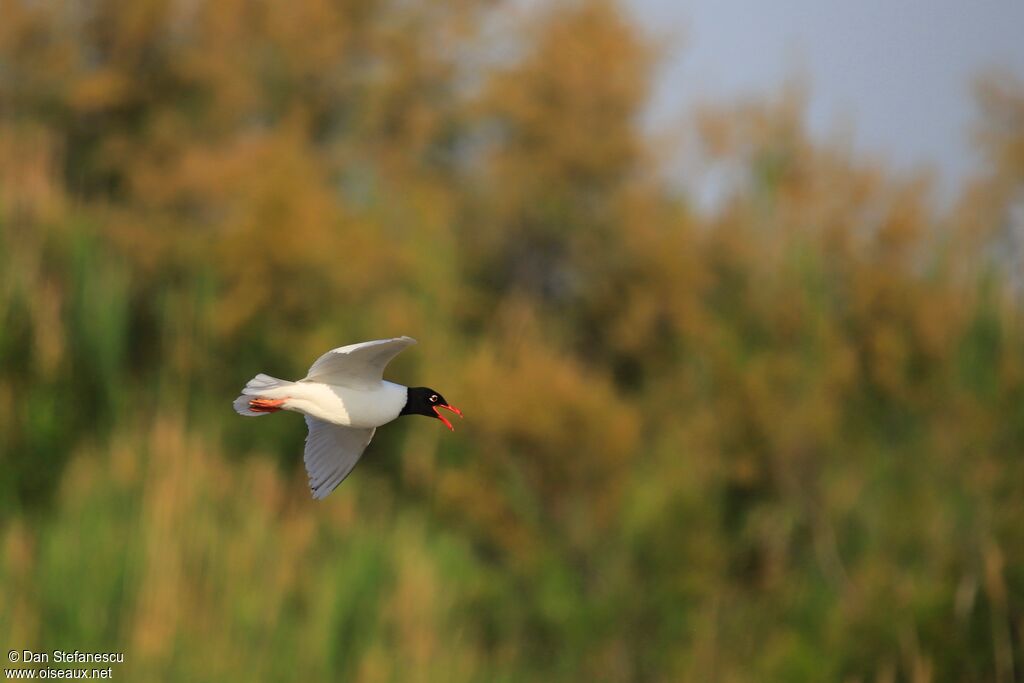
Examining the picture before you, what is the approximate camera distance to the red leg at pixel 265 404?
4422 mm

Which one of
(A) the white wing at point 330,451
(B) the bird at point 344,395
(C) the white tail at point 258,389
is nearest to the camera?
(B) the bird at point 344,395

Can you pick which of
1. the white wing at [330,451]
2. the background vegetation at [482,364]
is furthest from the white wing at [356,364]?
the background vegetation at [482,364]

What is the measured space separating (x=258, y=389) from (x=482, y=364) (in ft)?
48.7

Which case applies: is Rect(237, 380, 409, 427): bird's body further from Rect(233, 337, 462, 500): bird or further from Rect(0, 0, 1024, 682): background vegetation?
Rect(0, 0, 1024, 682): background vegetation

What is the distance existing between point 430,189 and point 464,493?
7234mm

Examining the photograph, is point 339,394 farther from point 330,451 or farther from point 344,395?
point 330,451

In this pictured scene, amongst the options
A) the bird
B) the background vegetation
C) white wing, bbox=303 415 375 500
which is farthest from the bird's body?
the background vegetation

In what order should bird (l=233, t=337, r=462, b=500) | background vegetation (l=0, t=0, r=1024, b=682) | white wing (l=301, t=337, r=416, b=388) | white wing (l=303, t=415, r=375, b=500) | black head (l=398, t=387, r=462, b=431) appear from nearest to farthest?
white wing (l=301, t=337, r=416, b=388) < bird (l=233, t=337, r=462, b=500) < black head (l=398, t=387, r=462, b=431) < white wing (l=303, t=415, r=375, b=500) < background vegetation (l=0, t=0, r=1024, b=682)

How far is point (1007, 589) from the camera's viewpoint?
15.6 meters

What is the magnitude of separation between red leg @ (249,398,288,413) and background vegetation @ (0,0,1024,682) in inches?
294

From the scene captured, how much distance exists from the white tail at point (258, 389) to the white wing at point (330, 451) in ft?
1.03

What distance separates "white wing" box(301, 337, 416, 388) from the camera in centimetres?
394

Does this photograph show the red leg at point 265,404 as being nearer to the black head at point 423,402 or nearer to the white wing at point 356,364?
the white wing at point 356,364

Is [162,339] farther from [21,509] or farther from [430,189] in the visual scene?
[430,189]
